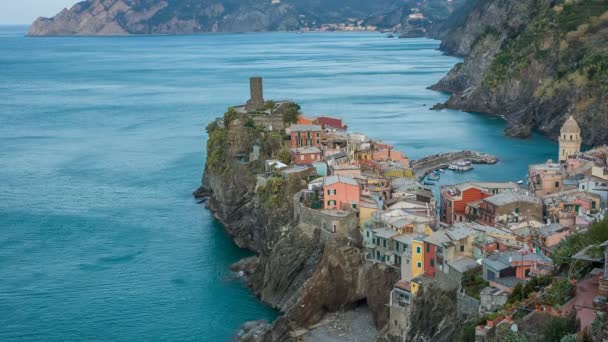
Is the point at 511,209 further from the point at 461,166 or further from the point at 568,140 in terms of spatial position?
the point at 461,166

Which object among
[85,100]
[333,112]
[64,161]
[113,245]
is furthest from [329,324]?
[85,100]

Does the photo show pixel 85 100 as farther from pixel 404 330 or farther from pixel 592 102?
pixel 404 330

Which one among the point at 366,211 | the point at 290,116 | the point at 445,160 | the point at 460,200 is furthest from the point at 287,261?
the point at 445,160

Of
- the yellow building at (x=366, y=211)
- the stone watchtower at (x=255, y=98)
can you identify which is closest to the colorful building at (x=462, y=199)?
the yellow building at (x=366, y=211)

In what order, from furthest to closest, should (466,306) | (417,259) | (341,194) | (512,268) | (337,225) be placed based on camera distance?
(341,194) < (337,225) < (417,259) < (512,268) < (466,306)

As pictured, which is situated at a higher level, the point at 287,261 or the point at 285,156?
the point at 285,156

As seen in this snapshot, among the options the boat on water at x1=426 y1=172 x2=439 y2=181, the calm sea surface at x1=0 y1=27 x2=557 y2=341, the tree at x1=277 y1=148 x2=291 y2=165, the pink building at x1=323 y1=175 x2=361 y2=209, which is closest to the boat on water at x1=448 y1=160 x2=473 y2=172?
the calm sea surface at x1=0 y1=27 x2=557 y2=341

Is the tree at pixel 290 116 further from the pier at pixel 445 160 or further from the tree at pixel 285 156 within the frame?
the pier at pixel 445 160
